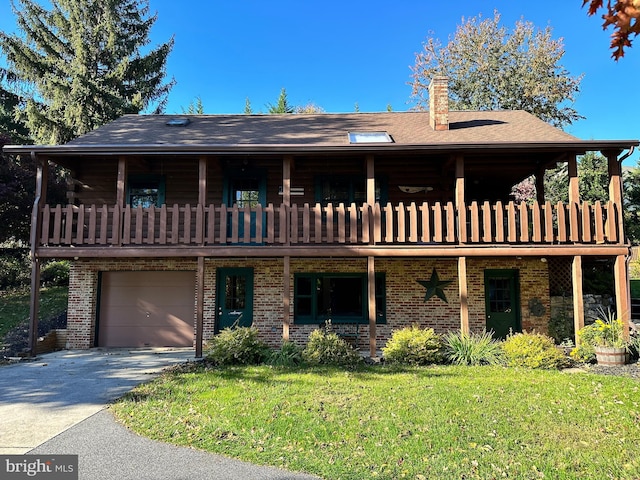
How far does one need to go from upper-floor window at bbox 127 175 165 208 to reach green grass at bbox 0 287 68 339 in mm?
4900

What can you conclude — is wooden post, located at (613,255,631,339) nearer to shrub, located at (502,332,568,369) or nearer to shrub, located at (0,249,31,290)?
shrub, located at (502,332,568,369)

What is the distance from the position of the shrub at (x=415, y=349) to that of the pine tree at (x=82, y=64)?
18.0m

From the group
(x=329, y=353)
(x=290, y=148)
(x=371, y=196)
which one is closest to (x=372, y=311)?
(x=329, y=353)

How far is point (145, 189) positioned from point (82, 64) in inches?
528

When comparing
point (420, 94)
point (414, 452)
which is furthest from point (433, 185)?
point (420, 94)

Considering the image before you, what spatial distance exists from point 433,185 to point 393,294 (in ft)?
10.8

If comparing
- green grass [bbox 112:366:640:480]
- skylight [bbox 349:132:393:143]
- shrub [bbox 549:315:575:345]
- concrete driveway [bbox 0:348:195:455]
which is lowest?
concrete driveway [bbox 0:348:195:455]

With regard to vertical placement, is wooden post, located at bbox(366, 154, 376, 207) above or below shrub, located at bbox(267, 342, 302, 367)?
above

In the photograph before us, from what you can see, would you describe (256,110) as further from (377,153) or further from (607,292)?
(607,292)

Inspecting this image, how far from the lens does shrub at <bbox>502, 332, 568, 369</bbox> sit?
26.5 feet

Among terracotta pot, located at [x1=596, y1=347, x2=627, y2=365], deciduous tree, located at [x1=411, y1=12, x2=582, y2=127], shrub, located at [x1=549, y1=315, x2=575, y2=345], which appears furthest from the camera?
deciduous tree, located at [x1=411, y1=12, x2=582, y2=127]

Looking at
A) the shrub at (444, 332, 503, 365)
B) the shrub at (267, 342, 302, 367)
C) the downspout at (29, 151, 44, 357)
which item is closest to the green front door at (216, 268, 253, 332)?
the shrub at (267, 342, 302, 367)

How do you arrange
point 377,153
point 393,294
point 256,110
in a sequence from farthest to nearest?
1. point 256,110
2. point 393,294
3. point 377,153

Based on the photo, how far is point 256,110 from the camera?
1244 inches
